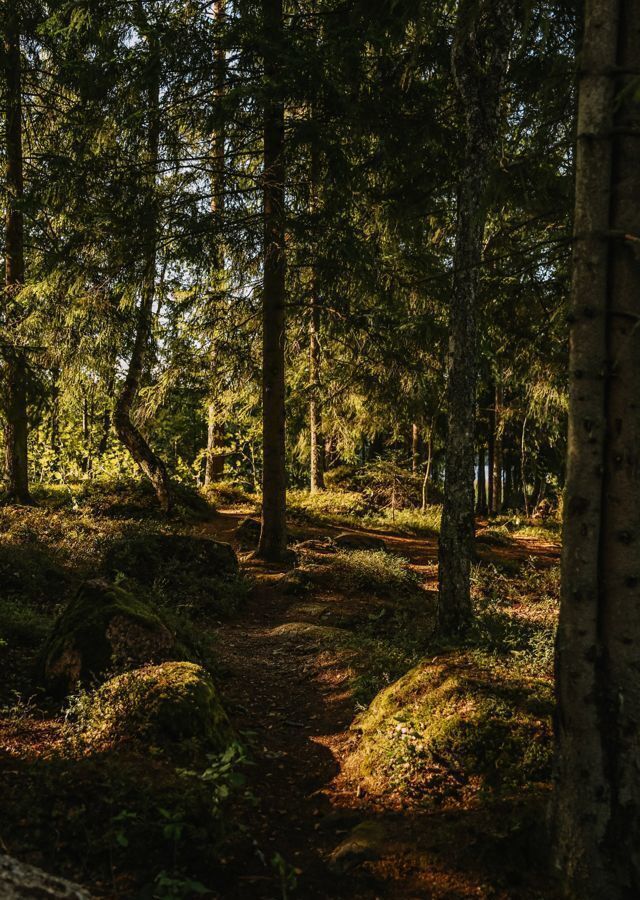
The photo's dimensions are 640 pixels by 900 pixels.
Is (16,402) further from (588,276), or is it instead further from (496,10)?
(588,276)

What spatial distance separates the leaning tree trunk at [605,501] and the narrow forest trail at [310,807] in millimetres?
546

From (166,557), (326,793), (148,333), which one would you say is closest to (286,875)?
(326,793)

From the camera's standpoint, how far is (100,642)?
5.57 metres

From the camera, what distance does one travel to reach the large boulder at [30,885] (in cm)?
224

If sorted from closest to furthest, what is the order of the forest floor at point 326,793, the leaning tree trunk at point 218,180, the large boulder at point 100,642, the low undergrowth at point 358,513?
the forest floor at point 326,793, the large boulder at point 100,642, the leaning tree trunk at point 218,180, the low undergrowth at point 358,513

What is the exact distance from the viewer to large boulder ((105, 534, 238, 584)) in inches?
418

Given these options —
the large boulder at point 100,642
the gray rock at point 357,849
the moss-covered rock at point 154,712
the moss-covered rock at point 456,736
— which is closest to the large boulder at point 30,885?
the gray rock at point 357,849

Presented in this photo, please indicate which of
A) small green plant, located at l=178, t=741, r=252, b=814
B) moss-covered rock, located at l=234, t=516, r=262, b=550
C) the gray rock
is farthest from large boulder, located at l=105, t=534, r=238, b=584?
the gray rock

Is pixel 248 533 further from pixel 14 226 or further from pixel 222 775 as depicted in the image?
pixel 222 775

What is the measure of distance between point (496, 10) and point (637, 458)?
20.4ft

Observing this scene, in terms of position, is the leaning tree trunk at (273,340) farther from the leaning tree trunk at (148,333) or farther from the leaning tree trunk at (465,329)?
the leaning tree trunk at (465,329)

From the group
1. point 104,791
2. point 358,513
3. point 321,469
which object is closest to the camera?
point 104,791

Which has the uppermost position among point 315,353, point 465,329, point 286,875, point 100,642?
point 315,353

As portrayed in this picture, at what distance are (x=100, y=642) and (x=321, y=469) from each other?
15862 millimetres
